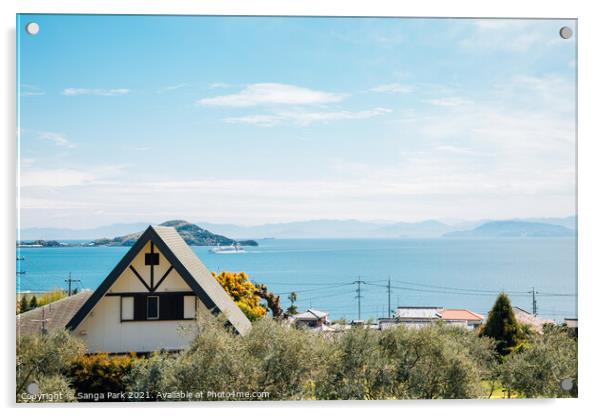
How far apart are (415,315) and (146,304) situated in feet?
10.4

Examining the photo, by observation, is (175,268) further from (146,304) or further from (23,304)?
(23,304)

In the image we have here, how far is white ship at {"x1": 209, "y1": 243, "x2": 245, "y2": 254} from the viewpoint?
28.8 ft

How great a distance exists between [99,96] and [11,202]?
1.54m

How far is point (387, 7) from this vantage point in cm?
820

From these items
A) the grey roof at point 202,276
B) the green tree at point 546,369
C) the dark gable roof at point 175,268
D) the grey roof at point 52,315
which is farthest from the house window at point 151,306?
the green tree at point 546,369

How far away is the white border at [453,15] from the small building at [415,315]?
0.94 m

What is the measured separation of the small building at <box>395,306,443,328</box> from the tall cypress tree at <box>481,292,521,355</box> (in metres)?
0.63

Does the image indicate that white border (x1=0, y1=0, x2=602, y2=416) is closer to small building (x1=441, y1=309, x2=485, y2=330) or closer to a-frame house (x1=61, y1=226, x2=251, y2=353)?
a-frame house (x1=61, y1=226, x2=251, y2=353)

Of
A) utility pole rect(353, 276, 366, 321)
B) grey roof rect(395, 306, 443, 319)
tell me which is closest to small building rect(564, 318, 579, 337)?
grey roof rect(395, 306, 443, 319)

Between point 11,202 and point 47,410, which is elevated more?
point 11,202

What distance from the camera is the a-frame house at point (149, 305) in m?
A: 8.30

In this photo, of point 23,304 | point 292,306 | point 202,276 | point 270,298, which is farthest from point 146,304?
point 292,306
